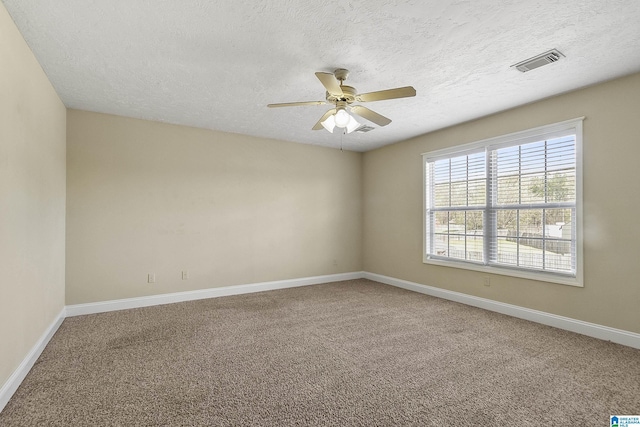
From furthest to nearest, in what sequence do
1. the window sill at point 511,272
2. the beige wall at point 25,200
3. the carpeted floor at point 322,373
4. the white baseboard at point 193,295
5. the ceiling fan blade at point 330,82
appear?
the white baseboard at point 193,295 → the window sill at point 511,272 → the ceiling fan blade at point 330,82 → the beige wall at point 25,200 → the carpeted floor at point 322,373

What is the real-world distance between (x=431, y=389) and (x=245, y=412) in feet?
4.25

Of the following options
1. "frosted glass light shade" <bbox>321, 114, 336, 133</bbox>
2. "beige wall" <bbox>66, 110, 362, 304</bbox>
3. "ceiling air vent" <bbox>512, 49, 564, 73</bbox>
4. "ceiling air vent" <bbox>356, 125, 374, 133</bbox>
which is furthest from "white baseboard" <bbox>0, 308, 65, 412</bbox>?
"ceiling air vent" <bbox>512, 49, 564, 73</bbox>

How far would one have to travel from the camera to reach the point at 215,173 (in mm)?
4961

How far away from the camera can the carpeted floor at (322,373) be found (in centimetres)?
197

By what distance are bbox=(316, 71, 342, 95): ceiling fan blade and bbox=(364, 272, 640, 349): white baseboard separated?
3389mm

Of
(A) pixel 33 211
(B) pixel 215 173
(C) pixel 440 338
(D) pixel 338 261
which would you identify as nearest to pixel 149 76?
(A) pixel 33 211

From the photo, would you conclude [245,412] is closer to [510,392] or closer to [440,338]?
[510,392]

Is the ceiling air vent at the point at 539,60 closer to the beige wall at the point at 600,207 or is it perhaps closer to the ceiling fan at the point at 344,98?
the beige wall at the point at 600,207

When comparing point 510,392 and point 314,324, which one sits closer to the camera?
point 510,392

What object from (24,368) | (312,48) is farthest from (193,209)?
(312,48)

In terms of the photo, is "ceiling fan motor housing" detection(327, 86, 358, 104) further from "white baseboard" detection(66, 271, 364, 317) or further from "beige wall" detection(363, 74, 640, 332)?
"white baseboard" detection(66, 271, 364, 317)

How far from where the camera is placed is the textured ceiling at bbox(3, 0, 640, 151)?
2.11 m

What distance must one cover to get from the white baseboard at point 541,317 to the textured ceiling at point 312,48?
8.18 feet

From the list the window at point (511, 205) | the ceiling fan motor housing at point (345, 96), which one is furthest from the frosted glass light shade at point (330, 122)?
the window at point (511, 205)
